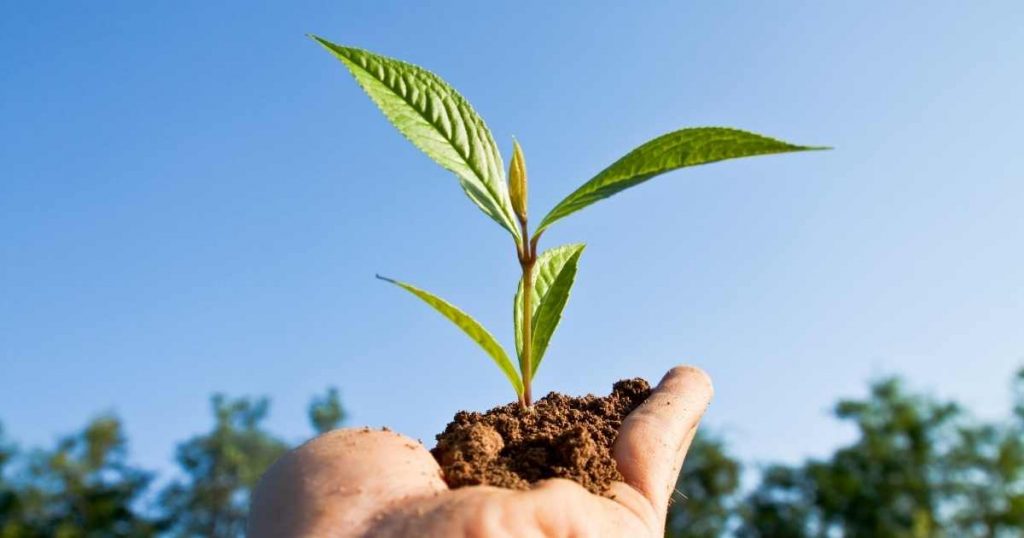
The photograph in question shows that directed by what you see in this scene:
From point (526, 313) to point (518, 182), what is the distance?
14.4 inches

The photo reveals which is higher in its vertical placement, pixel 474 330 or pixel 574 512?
pixel 474 330

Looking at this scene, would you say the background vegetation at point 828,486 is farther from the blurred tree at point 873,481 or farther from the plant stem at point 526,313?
the plant stem at point 526,313

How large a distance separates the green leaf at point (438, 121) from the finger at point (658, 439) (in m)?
0.63

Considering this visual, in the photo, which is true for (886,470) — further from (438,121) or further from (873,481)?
(438,121)

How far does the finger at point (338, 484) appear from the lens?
1870 mm

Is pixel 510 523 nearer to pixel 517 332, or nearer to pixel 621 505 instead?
pixel 621 505

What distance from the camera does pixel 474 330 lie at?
2389mm

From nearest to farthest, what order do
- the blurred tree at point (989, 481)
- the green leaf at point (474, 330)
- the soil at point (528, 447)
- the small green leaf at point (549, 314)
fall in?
the soil at point (528, 447) → the green leaf at point (474, 330) → the small green leaf at point (549, 314) → the blurred tree at point (989, 481)

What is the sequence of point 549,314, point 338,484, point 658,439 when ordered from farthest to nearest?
point 549,314 → point 658,439 → point 338,484

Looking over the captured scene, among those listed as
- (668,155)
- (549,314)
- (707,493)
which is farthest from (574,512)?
(707,493)

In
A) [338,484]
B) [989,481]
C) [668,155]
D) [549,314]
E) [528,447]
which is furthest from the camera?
[989,481]

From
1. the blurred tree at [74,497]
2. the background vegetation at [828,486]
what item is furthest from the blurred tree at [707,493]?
the blurred tree at [74,497]

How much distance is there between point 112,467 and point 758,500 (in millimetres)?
29441

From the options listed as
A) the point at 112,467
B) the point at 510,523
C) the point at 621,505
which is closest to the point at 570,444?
the point at 621,505
